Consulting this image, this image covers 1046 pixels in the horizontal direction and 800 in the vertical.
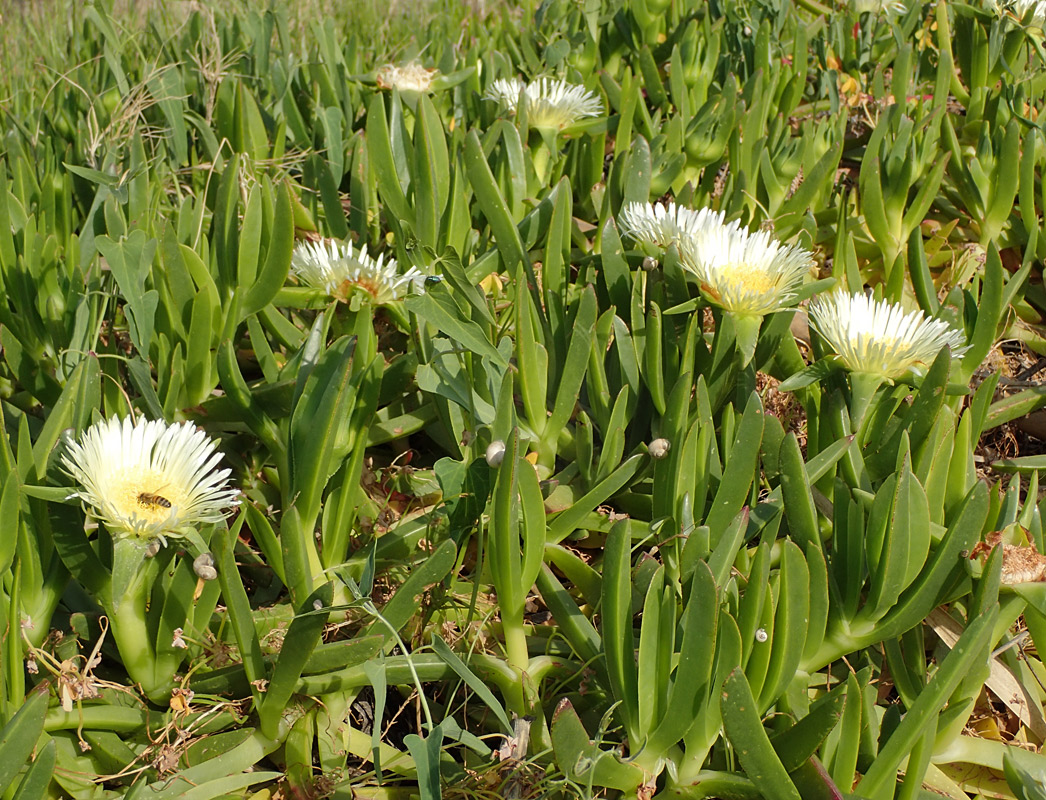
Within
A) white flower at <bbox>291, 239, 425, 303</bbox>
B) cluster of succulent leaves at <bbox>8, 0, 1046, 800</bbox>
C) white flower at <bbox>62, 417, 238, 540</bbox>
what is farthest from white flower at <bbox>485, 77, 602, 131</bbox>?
white flower at <bbox>62, 417, 238, 540</bbox>

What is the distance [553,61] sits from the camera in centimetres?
184

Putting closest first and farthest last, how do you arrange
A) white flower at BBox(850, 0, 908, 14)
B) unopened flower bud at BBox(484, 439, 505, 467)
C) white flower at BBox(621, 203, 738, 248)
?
unopened flower bud at BBox(484, 439, 505, 467)
white flower at BBox(621, 203, 738, 248)
white flower at BBox(850, 0, 908, 14)

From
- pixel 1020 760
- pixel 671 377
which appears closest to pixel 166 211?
pixel 671 377

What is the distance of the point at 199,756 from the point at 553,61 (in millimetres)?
1425

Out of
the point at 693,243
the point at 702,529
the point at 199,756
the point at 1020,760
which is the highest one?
the point at 693,243

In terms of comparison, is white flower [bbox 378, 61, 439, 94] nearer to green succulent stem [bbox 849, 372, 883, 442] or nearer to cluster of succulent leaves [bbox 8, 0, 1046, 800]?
cluster of succulent leaves [bbox 8, 0, 1046, 800]

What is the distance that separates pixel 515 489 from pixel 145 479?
0.32 m

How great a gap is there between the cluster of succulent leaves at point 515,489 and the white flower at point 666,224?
0.11 ft

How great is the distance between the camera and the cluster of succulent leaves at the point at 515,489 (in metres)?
0.78

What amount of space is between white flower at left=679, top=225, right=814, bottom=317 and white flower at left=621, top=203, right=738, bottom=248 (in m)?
0.01

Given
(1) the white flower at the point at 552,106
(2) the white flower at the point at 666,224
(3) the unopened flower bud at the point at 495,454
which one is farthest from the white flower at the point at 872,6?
(3) the unopened flower bud at the point at 495,454

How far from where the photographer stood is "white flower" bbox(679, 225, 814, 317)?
981 mm

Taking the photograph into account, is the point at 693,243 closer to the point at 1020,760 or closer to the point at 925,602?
the point at 925,602

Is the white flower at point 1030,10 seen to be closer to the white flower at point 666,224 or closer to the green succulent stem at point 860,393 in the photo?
the white flower at point 666,224
